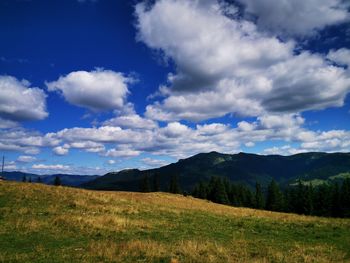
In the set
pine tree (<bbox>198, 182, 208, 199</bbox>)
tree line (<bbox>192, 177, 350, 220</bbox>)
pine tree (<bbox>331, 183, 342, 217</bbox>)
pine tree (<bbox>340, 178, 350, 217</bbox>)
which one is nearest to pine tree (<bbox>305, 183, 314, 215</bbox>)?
tree line (<bbox>192, 177, 350, 220</bbox>)

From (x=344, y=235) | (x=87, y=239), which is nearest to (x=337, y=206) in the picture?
(x=344, y=235)

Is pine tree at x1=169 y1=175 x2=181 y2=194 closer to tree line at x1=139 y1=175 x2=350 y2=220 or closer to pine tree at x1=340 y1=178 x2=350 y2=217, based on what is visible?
tree line at x1=139 y1=175 x2=350 y2=220

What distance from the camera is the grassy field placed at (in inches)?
563

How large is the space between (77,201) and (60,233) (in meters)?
14.2

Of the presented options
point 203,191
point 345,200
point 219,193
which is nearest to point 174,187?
point 203,191

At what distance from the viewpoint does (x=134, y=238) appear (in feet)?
62.7

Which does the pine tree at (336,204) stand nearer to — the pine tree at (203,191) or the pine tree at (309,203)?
the pine tree at (309,203)

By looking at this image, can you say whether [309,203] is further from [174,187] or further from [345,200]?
[174,187]

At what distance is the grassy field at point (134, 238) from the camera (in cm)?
1430

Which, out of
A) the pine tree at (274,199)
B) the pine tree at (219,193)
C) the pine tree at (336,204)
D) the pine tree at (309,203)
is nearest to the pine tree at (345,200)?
the pine tree at (336,204)

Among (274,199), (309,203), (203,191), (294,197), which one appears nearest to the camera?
(309,203)

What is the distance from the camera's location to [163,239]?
19328 millimetres

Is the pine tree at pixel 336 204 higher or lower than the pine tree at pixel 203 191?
lower

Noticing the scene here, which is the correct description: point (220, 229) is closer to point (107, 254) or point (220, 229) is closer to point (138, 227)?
point (138, 227)
